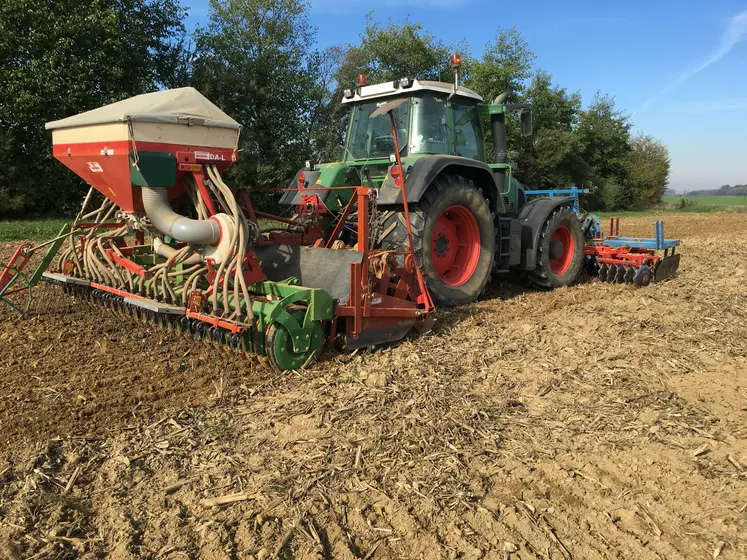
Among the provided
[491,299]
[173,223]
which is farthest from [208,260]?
[491,299]

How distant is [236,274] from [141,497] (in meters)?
1.72

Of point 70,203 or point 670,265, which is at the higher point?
point 70,203

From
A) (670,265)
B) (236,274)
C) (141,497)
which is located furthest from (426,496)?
(670,265)

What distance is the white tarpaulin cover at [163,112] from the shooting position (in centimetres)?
Answer: 412

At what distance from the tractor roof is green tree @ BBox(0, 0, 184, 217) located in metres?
11.0

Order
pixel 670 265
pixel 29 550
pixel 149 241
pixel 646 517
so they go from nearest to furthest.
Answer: pixel 29 550 < pixel 646 517 < pixel 149 241 < pixel 670 265

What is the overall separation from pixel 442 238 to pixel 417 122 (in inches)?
47.8

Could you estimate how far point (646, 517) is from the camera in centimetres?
237

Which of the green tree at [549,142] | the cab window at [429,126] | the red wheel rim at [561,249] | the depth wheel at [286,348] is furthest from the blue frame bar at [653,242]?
the green tree at [549,142]

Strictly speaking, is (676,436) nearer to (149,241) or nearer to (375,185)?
(375,185)

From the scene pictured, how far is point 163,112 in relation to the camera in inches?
166

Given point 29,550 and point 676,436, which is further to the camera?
point 676,436

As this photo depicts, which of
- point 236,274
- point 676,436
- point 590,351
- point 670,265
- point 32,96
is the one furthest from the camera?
point 32,96

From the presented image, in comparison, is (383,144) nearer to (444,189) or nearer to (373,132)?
(373,132)
